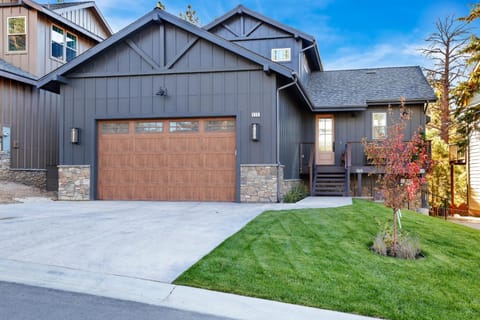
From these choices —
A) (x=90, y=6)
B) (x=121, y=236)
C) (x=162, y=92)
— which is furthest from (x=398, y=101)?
(x=90, y=6)

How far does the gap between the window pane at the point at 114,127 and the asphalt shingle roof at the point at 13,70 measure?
446cm

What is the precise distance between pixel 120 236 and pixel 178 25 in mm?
7438

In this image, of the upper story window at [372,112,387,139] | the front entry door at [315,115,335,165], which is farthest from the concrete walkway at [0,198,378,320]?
the upper story window at [372,112,387,139]

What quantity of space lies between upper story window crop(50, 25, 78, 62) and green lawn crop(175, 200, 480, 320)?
1369cm

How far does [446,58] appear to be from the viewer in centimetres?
2225

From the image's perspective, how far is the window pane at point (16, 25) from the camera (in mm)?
15461

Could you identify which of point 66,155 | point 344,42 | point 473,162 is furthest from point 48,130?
point 344,42

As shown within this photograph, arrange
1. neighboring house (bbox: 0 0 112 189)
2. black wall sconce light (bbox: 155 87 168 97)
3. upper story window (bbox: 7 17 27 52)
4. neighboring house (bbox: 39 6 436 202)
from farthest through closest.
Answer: upper story window (bbox: 7 17 27 52) < neighboring house (bbox: 0 0 112 189) < black wall sconce light (bbox: 155 87 168 97) < neighboring house (bbox: 39 6 436 202)

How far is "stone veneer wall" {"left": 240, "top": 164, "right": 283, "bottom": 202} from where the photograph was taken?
36.6 feet

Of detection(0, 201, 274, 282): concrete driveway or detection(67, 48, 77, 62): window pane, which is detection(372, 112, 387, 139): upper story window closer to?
detection(0, 201, 274, 282): concrete driveway

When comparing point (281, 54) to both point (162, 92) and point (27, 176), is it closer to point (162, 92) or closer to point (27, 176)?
point (162, 92)

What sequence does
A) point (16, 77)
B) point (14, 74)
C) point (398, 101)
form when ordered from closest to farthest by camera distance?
1. point (14, 74)
2. point (16, 77)
3. point (398, 101)

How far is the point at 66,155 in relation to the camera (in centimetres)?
1235

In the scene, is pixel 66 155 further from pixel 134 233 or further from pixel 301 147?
pixel 301 147
